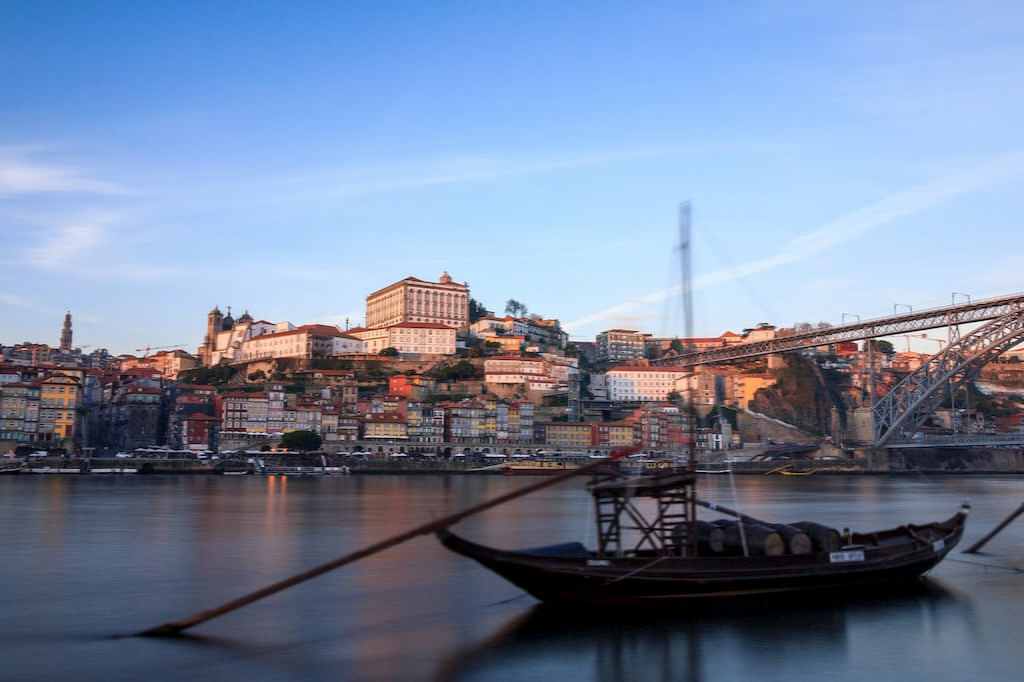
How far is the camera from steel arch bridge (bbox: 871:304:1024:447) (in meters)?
50.8

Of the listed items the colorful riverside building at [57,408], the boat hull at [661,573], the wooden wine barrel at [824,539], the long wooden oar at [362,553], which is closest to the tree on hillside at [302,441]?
the colorful riverside building at [57,408]

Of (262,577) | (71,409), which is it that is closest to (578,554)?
(262,577)

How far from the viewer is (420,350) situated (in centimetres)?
9350

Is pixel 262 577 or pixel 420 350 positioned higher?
pixel 420 350

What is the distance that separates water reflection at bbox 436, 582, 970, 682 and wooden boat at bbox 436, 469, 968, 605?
12.3 inches

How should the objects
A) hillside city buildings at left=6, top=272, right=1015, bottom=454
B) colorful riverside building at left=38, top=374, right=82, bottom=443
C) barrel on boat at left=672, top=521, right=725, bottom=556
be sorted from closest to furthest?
barrel on boat at left=672, top=521, right=725, bottom=556, colorful riverside building at left=38, top=374, right=82, bottom=443, hillside city buildings at left=6, top=272, right=1015, bottom=454

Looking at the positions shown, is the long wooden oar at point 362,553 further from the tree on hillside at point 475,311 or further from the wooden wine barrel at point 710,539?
the tree on hillside at point 475,311

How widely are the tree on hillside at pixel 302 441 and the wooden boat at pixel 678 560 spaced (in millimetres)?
56442

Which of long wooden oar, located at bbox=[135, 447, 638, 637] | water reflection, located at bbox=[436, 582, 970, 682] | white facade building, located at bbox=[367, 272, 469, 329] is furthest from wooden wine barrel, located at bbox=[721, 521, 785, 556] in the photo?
white facade building, located at bbox=[367, 272, 469, 329]

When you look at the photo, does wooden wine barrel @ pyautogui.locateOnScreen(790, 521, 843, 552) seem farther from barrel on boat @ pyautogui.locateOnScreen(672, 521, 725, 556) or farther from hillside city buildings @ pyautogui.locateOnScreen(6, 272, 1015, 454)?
hillside city buildings @ pyautogui.locateOnScreen(6, 272, 1015, 454)

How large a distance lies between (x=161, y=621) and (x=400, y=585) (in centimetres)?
442

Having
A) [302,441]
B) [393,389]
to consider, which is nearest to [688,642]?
[302,441]

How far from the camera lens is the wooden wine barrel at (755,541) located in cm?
1302

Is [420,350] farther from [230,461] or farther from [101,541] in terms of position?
[101,541]
